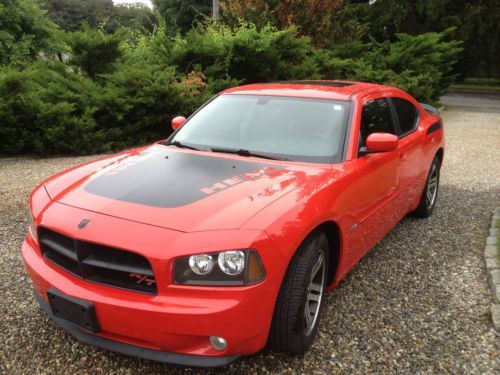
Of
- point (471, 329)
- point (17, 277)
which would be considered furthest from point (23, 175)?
point (471, 329)

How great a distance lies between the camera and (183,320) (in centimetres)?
207

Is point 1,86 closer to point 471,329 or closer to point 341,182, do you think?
point 341,182

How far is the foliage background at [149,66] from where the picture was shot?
7531 mm

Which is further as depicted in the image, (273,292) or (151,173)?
(151,173)

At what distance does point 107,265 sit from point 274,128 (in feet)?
5.73

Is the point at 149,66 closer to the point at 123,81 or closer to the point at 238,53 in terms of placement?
the point at 123,81

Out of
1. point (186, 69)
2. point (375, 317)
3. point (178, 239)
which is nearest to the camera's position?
point (178, 239)

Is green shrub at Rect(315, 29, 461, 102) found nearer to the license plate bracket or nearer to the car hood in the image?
the car hood

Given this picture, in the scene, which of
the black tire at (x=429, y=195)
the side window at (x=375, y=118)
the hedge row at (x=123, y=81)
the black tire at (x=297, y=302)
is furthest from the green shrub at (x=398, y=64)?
the black tire at (x=297, y=302)

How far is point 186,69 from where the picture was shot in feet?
32.8

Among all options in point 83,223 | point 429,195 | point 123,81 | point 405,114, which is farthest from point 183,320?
point 123,81

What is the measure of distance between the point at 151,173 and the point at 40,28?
420 inches

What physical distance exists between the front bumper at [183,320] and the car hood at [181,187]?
34 cm

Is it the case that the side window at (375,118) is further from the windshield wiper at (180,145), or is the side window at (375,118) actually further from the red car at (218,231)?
the windshield wiper at (180,145)
